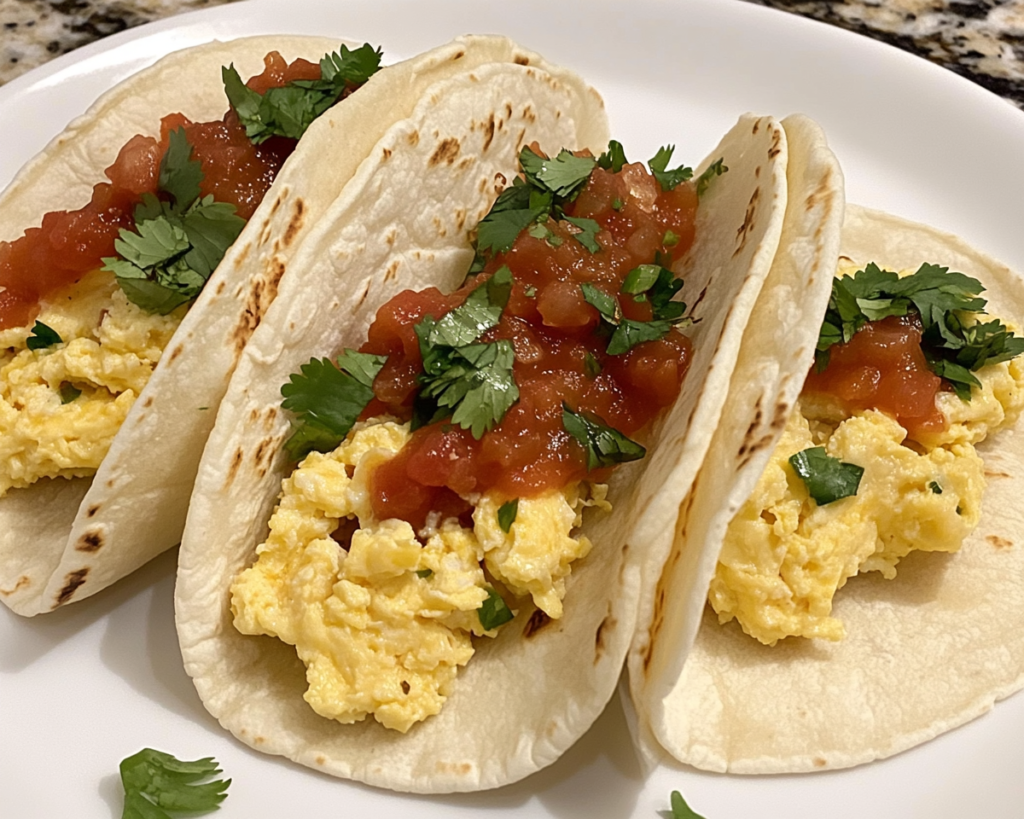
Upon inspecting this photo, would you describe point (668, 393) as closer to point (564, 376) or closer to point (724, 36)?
point (564, 376)

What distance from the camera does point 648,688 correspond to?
2109 mm

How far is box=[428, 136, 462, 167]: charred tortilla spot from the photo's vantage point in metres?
2.74

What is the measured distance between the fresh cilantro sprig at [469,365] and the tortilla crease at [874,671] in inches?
31.1

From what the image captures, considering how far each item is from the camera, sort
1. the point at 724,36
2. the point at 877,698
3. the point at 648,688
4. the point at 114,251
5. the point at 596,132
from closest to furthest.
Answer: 1. the point at 648,688
2. the point at 877,698
3. the point at 114,251
4. the point at 596,132
5. the point at 724,36

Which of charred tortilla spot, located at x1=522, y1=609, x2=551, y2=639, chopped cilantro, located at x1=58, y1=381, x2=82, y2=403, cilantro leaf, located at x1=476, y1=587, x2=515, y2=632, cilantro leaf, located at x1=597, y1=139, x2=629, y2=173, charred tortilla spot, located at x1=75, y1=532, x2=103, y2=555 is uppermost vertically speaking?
cilantro leaf, located at x1=597, y1=139, x2=629, y2=173

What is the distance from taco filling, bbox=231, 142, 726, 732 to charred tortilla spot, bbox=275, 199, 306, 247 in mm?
324

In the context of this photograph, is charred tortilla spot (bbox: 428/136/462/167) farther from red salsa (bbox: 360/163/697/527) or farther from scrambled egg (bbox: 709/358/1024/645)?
scrambled egg (bbox: 709/358/1024/645)

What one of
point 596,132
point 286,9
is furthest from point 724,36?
point 286,9

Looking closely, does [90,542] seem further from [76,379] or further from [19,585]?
[76,379]

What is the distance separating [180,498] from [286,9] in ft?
8.88

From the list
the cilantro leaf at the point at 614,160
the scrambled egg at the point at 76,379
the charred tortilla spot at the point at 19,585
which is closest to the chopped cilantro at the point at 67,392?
the scrambled egg at the point at 76,379

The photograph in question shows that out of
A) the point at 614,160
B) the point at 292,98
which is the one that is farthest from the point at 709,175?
the point at 292,98

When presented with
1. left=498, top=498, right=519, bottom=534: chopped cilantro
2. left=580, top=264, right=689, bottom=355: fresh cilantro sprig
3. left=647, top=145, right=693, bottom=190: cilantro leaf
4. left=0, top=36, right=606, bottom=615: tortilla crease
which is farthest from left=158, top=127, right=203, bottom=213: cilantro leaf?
left=647, top=145, right=693, bottom=190: cilantro leaf

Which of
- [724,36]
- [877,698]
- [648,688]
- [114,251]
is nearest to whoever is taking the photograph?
[648,688]
